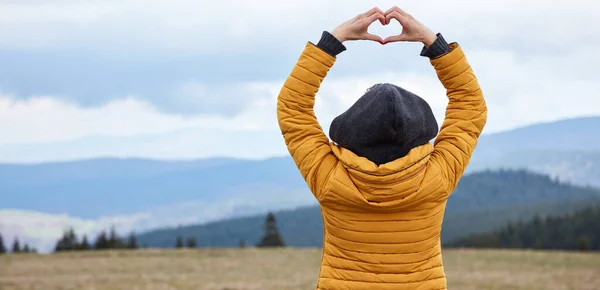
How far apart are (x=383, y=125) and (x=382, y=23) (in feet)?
1.56

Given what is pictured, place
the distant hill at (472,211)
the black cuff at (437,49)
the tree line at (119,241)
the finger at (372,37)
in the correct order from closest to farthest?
the finger at (372,37) < the black cuff at (437,49) < the tree line at (119,241) < the distant hill at (472,211)

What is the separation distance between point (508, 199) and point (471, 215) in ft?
128

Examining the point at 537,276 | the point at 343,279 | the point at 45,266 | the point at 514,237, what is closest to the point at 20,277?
the point at 45,266

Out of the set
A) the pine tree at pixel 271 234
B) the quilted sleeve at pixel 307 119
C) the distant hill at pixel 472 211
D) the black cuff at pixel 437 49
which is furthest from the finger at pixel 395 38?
the distant hill at pixel 472 211

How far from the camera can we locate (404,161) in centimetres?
350

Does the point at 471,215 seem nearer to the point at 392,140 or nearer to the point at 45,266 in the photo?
the point at 45,266

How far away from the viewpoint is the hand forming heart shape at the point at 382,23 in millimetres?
3666

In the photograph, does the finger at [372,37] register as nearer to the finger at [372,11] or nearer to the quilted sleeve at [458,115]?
the finger at [372,11]

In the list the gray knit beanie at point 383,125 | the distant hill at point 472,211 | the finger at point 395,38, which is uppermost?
the distant hill at point 472,211

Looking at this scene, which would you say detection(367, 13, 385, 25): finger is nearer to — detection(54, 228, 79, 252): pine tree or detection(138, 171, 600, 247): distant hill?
detection(54, 228, 79, 252): pine tree

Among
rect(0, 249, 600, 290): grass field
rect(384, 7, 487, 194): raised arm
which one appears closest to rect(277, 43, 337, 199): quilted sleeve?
rect(384, 7, 487, 194): raised arm

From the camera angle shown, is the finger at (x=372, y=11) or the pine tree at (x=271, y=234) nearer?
the finger at (x=372, y=11)

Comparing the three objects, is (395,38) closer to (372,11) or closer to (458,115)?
(372,11)

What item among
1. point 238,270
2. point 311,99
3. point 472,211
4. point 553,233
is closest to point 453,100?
point 311,99
